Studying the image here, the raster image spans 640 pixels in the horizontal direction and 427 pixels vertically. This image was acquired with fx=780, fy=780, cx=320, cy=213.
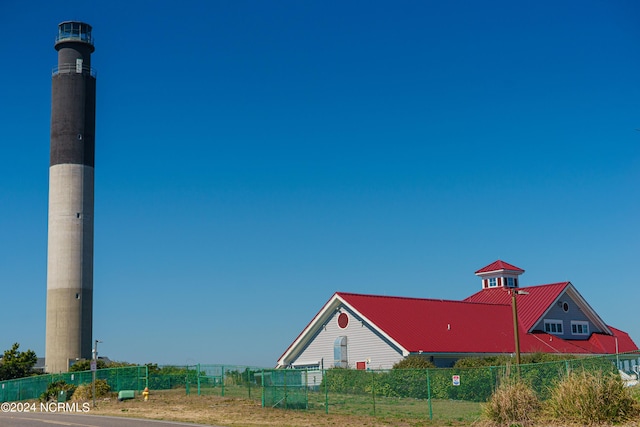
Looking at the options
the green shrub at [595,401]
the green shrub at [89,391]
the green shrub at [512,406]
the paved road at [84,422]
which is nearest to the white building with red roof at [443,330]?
the green shrub at [89,391]

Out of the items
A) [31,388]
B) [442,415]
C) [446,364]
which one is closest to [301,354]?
Result: [446,364]

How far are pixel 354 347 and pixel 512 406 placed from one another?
24405mm

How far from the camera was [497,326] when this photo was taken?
52.6 meters

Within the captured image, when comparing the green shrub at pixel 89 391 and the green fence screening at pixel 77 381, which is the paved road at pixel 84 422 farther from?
the green fence screening at pixel 77 381

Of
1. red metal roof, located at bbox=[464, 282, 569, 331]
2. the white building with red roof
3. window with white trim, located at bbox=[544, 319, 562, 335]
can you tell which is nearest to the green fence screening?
the white building with red roof

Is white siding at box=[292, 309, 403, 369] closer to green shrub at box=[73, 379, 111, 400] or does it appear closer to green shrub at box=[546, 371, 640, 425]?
green shrub at box=[73, 379, 111, 400]

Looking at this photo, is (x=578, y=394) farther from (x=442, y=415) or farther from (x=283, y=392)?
(x=283, y=392)

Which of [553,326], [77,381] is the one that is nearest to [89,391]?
[77,381]

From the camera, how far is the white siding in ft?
150

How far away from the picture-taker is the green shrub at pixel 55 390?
4478cm

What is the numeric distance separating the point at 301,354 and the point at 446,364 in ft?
34.9

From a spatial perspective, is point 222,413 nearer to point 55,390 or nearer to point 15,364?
point 55,390

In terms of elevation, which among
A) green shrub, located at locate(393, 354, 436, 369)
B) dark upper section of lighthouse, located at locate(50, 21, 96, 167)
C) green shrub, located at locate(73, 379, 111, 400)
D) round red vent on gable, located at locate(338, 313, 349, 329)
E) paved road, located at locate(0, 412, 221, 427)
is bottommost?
paved road, located at locate(0, 412, 221, 427)

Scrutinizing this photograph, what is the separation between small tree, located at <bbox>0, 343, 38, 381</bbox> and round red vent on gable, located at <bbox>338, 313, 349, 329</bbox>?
Answer: 29096 millimetres
